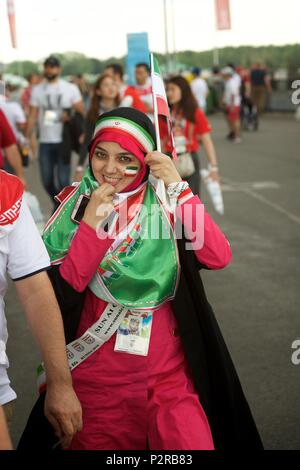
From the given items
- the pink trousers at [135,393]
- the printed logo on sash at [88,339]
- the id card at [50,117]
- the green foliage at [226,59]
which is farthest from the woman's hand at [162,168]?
the green foliage at [226,59]

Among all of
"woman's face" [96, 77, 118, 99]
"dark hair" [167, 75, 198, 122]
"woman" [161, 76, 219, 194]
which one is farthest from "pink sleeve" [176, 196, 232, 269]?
"woman's face" [96, 77, 118, 99]

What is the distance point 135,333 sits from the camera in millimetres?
3100

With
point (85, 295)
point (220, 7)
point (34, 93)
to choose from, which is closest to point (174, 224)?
point (85, 295)

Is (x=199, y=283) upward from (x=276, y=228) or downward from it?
upward

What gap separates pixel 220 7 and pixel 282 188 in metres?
9.14

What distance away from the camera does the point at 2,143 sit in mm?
6566

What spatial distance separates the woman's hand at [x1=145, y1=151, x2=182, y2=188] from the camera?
10.4 ft

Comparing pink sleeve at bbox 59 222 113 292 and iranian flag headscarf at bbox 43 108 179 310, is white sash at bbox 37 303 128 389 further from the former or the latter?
pink sleeve at bbox 59 222 113 292

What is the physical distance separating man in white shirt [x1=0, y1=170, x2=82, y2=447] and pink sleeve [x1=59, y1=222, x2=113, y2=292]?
0.40m

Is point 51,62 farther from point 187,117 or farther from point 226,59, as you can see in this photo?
point 226,59

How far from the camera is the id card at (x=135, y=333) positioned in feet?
10.1

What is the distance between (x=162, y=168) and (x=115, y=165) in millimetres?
205

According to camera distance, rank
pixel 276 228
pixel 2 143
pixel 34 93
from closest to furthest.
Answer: pixel 2 143
pixel 276 228
pixel 34 93

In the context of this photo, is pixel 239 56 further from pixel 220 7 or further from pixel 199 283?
pixel 199 283
